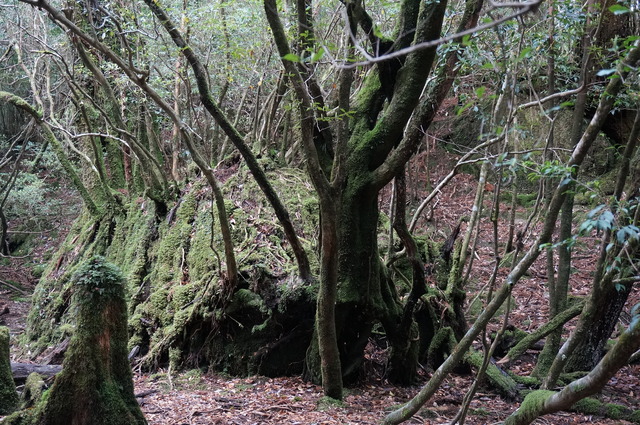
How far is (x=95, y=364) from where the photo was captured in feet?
12.7

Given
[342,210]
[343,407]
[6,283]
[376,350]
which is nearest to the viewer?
[343,407]

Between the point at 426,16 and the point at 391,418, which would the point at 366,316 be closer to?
the point at 391,418

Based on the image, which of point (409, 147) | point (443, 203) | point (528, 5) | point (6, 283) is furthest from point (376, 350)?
point (6, 283)

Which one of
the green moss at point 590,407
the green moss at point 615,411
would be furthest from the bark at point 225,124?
the green moss at point 615,411

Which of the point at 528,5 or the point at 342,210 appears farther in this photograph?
the point at 342,210

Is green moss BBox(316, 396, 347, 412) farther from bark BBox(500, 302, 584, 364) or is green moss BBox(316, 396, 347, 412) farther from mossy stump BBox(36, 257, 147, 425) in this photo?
bark BBox(500, 302, 584, 364)

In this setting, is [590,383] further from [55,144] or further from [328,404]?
[55,144]

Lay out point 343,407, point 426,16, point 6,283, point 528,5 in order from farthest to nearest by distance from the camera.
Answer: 1. point 6,283
2. point 343,407
3. point 426,16
4. point 528,5

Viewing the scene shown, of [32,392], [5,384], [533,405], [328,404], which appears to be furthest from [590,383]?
[5,384]

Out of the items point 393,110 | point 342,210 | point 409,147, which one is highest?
point 393,110

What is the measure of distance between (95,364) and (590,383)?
349 cm

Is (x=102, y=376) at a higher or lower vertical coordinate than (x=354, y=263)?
lower

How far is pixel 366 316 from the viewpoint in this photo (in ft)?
20.3

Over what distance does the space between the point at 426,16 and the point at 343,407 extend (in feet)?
13.9
